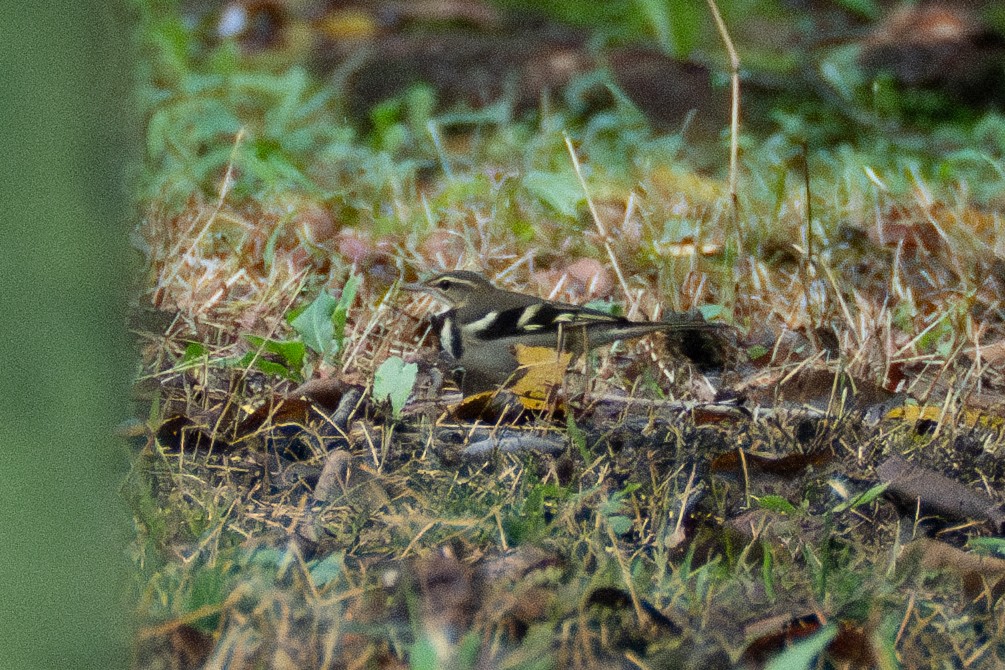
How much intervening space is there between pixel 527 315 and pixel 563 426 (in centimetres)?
Result: 68

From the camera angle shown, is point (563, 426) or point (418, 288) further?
point (418, 288)

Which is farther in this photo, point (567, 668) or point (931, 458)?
point (931, 458)

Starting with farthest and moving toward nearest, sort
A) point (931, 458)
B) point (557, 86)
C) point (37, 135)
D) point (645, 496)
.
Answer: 1. point (557, 86)
2. point (931, 458)
3. point (645, 496)
4. point (37, 135)

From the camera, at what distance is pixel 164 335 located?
128 inches

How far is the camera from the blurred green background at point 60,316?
1206 millimetres

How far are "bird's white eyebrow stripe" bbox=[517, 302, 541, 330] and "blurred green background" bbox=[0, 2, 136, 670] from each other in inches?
79.6

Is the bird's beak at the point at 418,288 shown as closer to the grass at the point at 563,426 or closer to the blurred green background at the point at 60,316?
the grass at the point at 563,426

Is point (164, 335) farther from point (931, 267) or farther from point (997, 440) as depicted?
point (931, 267)

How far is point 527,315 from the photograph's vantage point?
337cm

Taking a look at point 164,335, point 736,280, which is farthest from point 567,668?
point 736,280

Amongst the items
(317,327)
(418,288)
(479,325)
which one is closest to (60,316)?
(317,327)

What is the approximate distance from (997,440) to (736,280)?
1.13 meters

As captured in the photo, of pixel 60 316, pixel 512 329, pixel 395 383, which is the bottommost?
pixel 512 329

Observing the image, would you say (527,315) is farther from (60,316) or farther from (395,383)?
(60,316)
